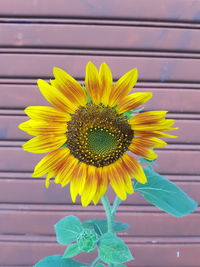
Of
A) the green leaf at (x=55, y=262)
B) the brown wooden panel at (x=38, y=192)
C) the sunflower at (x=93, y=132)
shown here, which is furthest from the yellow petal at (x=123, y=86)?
the brown wooden panel at (x=38, y=192)

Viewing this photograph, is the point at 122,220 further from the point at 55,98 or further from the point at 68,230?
the point at 55,98

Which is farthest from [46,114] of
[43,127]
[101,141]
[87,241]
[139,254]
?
[139,254]

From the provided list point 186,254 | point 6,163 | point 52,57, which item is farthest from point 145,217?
point 52,57

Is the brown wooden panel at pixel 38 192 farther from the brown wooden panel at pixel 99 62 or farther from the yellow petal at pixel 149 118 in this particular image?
the yellow petal at pixel 149 118

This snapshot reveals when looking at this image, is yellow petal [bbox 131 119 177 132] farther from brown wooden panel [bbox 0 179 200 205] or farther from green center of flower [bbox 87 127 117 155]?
brown wooden panel [bbox 0 179 200 205]

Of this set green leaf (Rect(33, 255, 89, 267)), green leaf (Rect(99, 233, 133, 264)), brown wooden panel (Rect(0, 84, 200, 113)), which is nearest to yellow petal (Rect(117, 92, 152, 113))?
green leaf (Rect(99, 233, 133, 264))

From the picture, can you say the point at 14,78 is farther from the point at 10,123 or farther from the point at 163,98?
the point at 163,98
